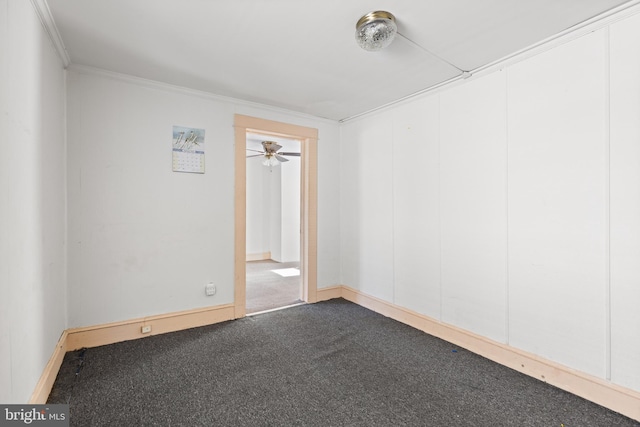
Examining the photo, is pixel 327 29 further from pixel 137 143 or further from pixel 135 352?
pixel 135 352

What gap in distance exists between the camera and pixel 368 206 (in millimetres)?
3635

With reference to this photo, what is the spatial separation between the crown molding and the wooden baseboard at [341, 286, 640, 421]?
3689 millimetres

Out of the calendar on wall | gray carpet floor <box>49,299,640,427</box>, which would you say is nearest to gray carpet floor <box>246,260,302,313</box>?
gray carpet floor <box>49,299,640,427</box>

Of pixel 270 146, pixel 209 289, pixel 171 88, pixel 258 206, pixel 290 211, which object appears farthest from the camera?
pixel 258 206

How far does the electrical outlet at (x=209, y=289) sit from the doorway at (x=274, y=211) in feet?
7.28

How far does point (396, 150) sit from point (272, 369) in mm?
2492

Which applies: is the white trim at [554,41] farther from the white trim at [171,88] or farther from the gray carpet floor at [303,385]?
the gray carpet floor at [303,385]

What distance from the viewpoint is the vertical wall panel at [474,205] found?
7.76 ft

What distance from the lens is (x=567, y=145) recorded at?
6.52 feet

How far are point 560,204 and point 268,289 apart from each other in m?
3.67

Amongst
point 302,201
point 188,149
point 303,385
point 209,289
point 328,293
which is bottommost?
point 303,385

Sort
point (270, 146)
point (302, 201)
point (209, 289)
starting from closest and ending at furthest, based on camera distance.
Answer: point (209, 289), point (302, 201), point (270, 146)

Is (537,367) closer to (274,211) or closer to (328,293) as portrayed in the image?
(328,293)

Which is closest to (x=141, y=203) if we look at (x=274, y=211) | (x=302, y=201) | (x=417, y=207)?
(x=302, y=201)
